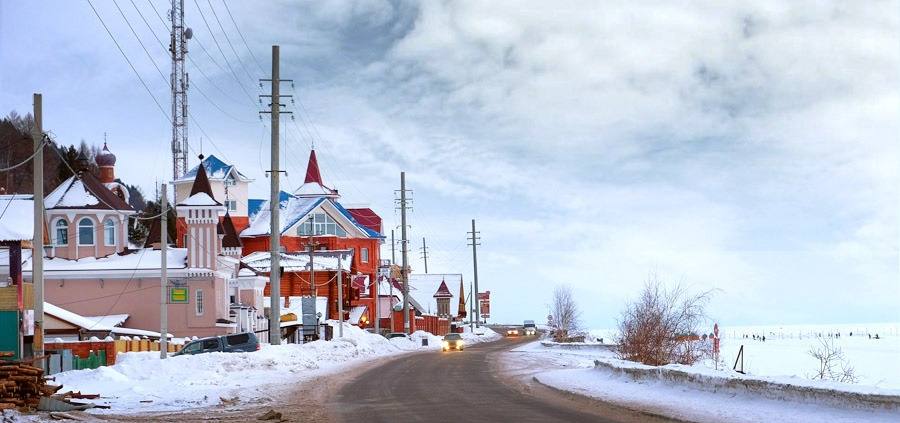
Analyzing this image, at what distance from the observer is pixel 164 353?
33.6m

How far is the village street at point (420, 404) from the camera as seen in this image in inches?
722

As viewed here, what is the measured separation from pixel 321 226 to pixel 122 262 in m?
40.7

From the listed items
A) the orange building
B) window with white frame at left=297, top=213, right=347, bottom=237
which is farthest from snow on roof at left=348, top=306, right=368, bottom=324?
window with white frame at left=297, top=213, right=347, bottom=237

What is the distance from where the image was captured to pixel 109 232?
197 ft

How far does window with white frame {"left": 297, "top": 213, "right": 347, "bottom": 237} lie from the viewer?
97.0 metres

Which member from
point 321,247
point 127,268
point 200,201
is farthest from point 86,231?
point 321,247

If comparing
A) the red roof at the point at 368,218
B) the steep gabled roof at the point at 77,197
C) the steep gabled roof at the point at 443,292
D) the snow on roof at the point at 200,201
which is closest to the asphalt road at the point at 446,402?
the snow on roof at the point at 200,201

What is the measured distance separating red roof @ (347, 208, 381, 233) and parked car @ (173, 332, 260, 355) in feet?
240

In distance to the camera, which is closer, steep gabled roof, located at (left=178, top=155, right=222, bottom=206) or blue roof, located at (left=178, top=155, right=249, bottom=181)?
steep gabled roof, located at (left=178, top=155, right=222, bottom=206)

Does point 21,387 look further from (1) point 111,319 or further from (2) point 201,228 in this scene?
(2) point 201,228

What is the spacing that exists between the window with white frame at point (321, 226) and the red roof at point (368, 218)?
15170mm

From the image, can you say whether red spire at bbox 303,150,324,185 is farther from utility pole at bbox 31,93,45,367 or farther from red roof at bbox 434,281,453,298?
utility pole at bbox 31,93,45,367

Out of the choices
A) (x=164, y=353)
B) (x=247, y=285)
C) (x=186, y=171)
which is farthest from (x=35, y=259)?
(x=186, y=171)

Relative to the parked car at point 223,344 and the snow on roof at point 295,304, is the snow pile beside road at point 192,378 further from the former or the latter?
the snow on roof at point 295,304
